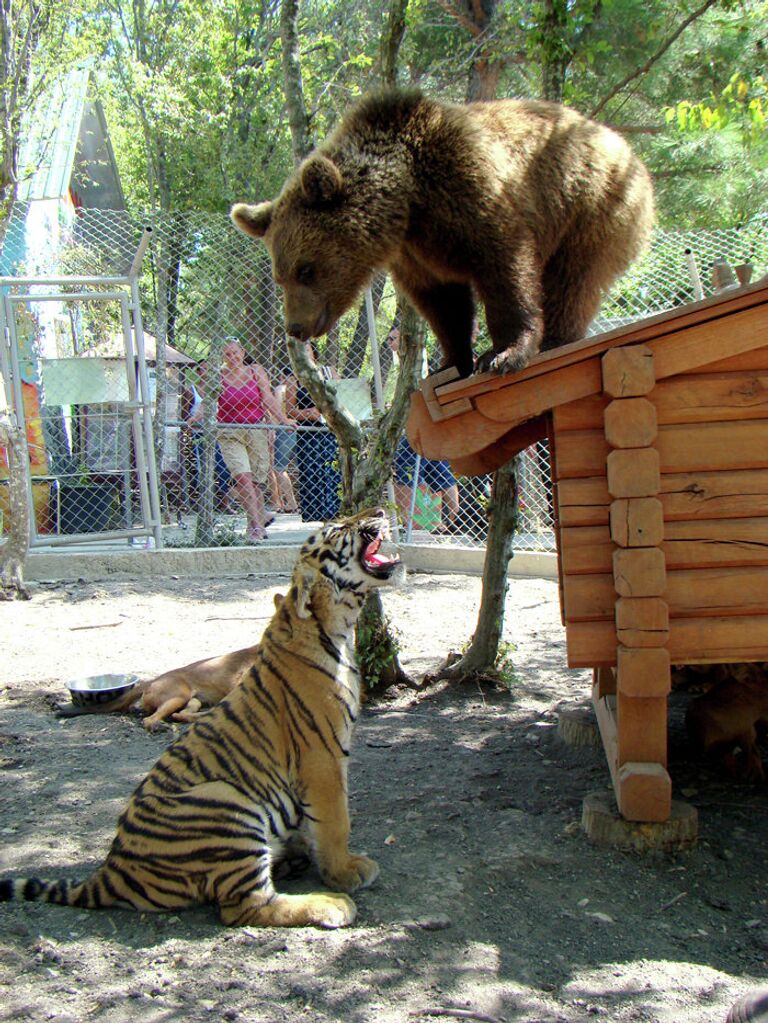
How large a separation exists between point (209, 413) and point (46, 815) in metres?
6.63

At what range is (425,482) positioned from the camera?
1033 cm

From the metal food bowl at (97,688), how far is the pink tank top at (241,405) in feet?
15.6

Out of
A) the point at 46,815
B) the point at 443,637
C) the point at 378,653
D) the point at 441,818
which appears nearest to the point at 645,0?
the point at 443,637

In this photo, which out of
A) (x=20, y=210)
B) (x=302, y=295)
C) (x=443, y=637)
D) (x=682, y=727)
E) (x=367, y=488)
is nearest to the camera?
(x=302, y=295)

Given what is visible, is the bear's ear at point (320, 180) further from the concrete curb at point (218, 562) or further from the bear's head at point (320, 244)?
the concrete curb at point (218, 562)

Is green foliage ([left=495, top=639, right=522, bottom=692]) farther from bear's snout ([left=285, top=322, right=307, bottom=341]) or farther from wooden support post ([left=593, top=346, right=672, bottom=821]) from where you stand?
bear's snout ([left=285, top=322, right=307, bottom=341])

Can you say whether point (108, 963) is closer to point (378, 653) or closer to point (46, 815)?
point (46, 815)

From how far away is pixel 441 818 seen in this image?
4.47m

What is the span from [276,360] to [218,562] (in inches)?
117

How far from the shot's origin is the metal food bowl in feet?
19.9

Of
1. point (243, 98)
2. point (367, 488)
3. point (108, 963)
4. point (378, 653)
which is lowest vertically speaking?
point (108, 963)

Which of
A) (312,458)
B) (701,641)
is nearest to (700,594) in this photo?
(701,641)

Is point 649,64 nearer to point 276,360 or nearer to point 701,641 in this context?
point 701,641

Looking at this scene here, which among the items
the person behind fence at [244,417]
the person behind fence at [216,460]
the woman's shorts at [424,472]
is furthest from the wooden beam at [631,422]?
the person behind fence at [216,460]
